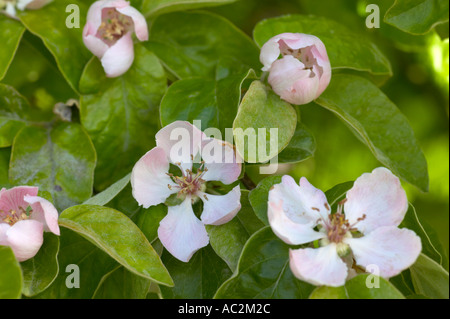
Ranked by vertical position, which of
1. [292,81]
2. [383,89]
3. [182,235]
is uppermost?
[292,81]

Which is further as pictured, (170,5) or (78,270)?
(170,5)

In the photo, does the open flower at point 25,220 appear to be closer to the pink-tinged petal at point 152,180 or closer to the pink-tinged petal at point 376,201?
the pink-tinged petal at point 152,180

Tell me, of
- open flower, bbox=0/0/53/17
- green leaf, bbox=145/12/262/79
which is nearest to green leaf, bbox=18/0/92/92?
open flower, bbox=0/0/53/17

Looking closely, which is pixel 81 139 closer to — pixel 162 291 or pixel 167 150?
pixel 167 150

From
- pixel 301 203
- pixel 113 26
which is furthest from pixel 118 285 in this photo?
pixel 113 26

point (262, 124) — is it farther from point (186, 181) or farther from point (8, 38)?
point (8, 38)

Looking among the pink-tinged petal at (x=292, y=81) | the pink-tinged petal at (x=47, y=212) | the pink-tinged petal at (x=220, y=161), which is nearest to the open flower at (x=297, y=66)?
the pink-tinged petal at (x=292, y=81)

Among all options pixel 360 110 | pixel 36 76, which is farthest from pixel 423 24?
pixel 36 76
